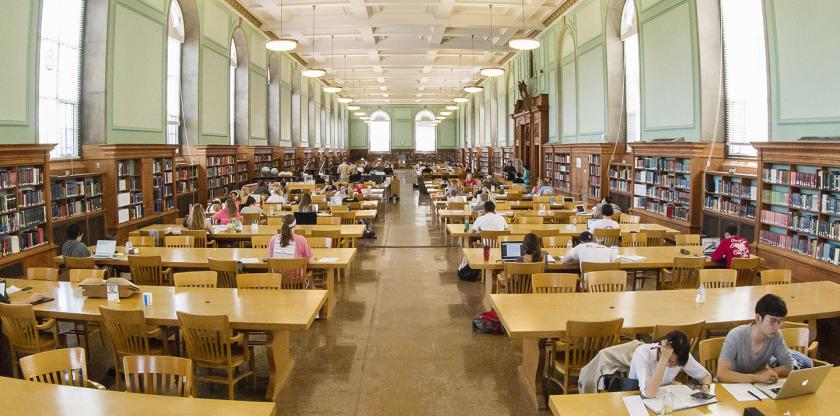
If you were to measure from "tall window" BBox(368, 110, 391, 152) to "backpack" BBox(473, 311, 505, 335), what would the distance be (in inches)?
1545

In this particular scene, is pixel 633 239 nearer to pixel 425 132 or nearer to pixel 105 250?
pixel 105 250

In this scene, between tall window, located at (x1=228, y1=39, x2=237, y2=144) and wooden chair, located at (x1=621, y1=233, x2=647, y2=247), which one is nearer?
wooden chair, located at (x1=621, y1=233, x2=647, y2=247)

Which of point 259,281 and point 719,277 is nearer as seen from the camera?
point 259,281

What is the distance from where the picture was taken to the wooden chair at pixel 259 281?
5340 mm

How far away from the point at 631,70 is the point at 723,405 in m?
12.6

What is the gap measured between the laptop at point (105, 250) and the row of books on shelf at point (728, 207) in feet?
27.8

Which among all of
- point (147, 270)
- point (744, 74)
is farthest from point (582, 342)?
point (744, 74)

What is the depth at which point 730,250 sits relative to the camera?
21.4 ft

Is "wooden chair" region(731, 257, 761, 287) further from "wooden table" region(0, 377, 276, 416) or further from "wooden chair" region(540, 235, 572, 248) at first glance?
"wooden table" region(0, 377, 276, 416)

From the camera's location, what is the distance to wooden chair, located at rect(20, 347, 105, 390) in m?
3.31

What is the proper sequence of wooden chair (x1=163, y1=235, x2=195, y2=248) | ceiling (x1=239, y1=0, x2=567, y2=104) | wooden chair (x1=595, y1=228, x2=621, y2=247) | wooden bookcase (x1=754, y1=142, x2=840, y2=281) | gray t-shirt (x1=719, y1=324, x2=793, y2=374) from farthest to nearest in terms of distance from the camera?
ceiling (x1=239, y1=0, x2=567, y2=104), wooden chair (x1=595, y1=228, x2=621, y2=247), wooden chair (x1=163, y1=235, x2=195, y2=248), wooden bookcase (x1=754, y1=142, x2=840, y2=281), gray t-shirt (x1=719, y1=324, x2=793, y2=374)

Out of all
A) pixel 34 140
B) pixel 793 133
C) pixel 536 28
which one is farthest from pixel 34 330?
pixel 536 28

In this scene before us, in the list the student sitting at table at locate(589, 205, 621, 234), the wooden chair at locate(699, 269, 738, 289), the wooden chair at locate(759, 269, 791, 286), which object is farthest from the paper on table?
the student sitting at table at locate(589, 205, 621, 234)

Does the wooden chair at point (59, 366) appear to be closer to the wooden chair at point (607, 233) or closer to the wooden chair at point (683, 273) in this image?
the wooden chair at point (683, 273)
